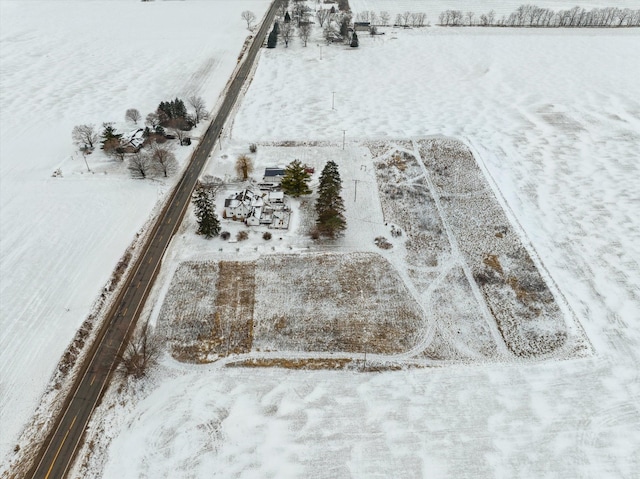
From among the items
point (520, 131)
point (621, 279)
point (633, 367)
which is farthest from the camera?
point (520, 131)

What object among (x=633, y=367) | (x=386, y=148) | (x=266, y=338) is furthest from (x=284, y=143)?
(x=633, y=367)

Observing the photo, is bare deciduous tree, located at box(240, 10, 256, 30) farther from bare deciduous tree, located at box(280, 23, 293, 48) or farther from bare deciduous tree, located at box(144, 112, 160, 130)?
bare deciduous tree, located at box(144, 112, 160, 130)

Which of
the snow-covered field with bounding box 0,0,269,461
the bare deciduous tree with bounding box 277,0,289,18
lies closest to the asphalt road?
the snow-covered field with bounding box 0,0,269,461

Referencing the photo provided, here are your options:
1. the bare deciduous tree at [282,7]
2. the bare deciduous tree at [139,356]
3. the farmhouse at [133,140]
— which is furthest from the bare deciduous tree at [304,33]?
the bare deciduous tree at [139,356]

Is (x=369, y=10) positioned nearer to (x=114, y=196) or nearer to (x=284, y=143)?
(x=284, y=143)

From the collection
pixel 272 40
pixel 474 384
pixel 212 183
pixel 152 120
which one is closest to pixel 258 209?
pixel 212 183
